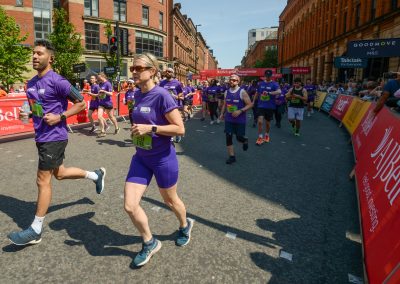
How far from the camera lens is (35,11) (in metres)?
36.6

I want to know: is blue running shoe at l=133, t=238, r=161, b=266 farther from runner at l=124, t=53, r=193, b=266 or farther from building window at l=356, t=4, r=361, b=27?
building window at l=356, t=4, r=361, b=27

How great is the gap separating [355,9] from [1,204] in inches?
1462

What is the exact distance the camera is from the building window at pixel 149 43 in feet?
142

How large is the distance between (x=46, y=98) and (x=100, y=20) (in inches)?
1636

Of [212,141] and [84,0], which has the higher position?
[84,0]

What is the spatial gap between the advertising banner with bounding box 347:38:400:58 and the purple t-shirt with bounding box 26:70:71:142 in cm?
1150

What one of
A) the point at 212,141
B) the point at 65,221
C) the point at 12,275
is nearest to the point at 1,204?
the point at 65,221

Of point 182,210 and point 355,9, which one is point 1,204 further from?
point 355,9

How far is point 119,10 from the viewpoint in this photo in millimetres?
42250

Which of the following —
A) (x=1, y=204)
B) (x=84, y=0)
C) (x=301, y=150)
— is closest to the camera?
(x=1, y=204)

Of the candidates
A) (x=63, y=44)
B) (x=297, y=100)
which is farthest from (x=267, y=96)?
(x=63, y=44)

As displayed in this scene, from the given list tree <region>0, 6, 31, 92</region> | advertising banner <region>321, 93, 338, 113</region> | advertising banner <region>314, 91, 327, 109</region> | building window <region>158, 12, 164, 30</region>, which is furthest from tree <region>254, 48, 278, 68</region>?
tree <region>0, 6, 31, 92</region>

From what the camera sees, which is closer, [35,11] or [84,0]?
[35,11]

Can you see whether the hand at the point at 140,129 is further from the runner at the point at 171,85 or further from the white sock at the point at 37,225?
the runner at the point at 171,85
